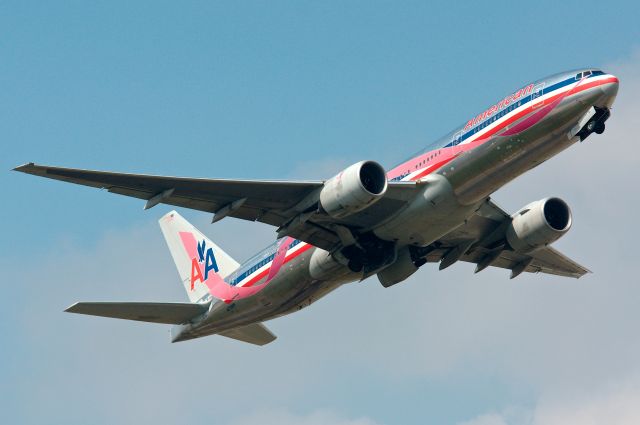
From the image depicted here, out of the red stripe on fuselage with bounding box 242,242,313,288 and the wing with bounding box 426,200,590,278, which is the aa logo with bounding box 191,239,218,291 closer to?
the red stripe on fuselage with bounding box 242,242,313,288

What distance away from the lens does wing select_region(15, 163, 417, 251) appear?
36844mm

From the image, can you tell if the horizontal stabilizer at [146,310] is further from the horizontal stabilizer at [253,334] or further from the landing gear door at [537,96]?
the landing gear door at [537,96]

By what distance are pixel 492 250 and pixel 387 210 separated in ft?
23.7

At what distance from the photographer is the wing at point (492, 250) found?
4350 cm

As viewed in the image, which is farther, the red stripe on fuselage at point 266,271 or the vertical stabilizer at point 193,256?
the vertical stabilizer at point 193,256

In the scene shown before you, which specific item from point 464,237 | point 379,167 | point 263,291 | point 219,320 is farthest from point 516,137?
point 219,320

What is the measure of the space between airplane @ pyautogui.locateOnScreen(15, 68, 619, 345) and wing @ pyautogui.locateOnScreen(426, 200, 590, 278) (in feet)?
0.18

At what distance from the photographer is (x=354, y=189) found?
3688 centimetres

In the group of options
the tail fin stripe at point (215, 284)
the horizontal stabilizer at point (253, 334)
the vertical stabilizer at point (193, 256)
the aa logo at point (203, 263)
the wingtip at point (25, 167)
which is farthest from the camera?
the aa logo at point (203, 263)

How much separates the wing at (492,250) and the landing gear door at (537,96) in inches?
246

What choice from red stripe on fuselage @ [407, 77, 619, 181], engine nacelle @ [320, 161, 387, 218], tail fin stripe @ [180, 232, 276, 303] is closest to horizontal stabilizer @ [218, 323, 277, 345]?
tail fin stripe @ [180, 232, 276, 303]

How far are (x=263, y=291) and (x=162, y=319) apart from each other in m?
4.92

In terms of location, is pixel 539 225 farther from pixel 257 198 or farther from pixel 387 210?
pixel 257 198

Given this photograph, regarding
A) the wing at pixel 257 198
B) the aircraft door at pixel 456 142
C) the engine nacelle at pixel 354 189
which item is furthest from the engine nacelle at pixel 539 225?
the engine nacelle at pixel 354 189
